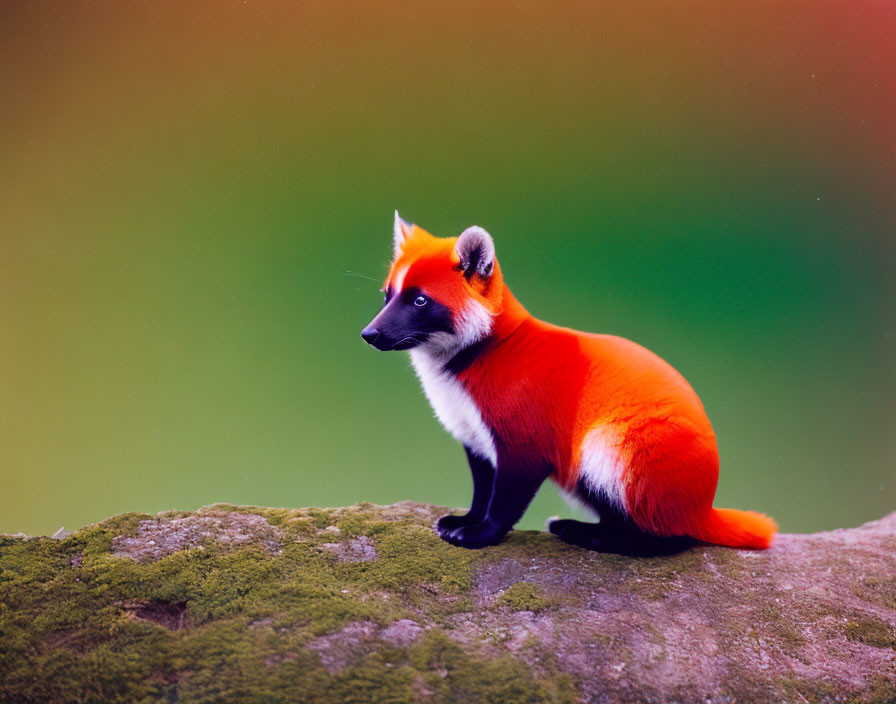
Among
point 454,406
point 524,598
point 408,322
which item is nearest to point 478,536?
point 524,598

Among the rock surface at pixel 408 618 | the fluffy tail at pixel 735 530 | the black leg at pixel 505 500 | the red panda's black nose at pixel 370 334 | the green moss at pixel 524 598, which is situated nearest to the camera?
the rock surface at pixel 408 618

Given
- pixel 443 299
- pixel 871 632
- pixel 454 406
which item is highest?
pixel 443 299

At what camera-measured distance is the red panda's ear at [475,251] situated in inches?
112

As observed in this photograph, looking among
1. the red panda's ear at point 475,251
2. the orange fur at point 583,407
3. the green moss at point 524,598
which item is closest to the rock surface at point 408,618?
the green moss at point 524,598

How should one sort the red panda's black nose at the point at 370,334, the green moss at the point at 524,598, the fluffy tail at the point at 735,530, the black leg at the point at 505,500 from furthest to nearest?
the fluffy tail at the point at 735,530 < the black leg at the point at 505,500 < the red panda's black nose at the point at 370,334 < the green moss at the point at 524,598

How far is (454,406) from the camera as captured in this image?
119 inches

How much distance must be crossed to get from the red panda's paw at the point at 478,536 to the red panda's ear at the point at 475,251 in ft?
3.66

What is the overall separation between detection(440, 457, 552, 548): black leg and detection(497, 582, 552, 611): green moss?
300mm

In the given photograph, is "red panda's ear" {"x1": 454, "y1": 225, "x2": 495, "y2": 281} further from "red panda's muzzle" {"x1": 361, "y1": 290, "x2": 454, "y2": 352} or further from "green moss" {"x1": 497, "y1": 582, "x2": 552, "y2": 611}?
"green moss" {"x1": 497, "y1": 582, "x2": 552, "y2": 611}

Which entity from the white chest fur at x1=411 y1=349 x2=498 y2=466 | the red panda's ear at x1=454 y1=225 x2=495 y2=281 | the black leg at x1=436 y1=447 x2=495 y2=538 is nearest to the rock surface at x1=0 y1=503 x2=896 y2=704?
the black leg at x1=436 y1=447 x2=495 y2=538

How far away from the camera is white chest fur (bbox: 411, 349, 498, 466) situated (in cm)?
297

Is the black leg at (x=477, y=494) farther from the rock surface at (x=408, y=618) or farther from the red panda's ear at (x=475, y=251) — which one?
the red panda's ear at (x=475, y=251)

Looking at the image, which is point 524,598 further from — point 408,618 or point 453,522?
point 453,522

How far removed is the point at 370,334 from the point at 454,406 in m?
0.55
